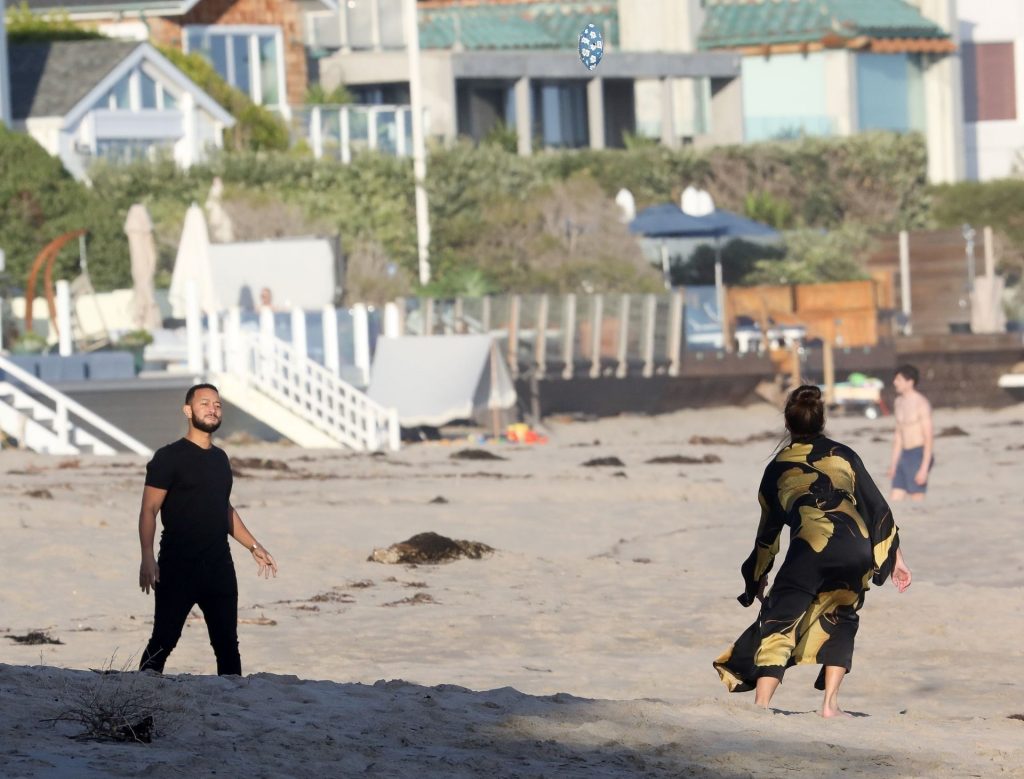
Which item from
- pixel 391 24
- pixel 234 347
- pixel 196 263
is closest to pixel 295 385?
pixel 234 347

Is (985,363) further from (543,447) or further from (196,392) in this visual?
(196,392)

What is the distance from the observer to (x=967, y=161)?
52781mm

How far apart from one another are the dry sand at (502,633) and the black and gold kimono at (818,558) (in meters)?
0.25

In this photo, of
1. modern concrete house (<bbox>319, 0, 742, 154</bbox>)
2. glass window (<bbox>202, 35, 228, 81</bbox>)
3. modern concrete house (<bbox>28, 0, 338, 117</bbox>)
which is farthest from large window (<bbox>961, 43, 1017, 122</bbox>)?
glass window (<bbox>202, 35, 228, 81</bbox>)

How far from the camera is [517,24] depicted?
4938cm

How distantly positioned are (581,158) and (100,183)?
951cm

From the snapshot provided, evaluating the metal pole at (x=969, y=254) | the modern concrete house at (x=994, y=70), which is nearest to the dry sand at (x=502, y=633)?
the metal pole at (x=969, y=254)

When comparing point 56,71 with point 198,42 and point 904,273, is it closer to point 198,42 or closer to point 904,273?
point 198,42

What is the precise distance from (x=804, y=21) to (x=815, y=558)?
4210 centimetres

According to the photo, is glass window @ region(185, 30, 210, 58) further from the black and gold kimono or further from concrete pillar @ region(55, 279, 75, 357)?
the black and gold kimono

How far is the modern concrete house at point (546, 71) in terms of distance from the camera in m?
44.6

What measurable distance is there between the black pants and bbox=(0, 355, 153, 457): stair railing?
45.7ft

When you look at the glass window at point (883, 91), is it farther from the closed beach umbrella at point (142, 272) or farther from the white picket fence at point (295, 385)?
the white picket fence at point (295, 385)

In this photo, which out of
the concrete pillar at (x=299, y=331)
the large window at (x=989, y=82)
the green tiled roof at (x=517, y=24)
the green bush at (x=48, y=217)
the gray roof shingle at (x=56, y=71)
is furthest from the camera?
the large window at (x=989, y=82)
